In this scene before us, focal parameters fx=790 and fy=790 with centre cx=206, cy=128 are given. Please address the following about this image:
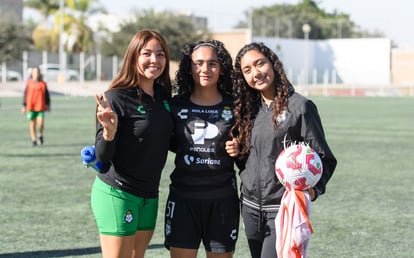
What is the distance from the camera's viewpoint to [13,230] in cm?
833

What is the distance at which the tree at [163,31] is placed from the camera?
65312 millimetres

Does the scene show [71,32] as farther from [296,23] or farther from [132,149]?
[132,149]

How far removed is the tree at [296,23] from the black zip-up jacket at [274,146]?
91.3m

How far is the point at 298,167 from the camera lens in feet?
14.6

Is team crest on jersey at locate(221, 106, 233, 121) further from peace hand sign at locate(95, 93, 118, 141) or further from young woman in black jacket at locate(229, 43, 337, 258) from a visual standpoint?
peace hand sign at locate(95, 93, 118, 141)

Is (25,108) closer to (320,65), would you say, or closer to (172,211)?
(172,211)

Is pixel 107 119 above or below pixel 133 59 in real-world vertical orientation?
below

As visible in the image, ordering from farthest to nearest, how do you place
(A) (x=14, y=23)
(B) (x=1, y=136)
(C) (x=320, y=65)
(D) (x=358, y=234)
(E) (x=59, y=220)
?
(C) (x=320, y=65) → (A) (x=14, y=23) → (B) (x=1, y=136) → (E) (x=59, y=220) → (D) (x=358, y=234)

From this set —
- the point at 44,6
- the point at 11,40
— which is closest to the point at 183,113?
the point at 11,40

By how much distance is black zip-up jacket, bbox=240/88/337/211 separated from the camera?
4.62m

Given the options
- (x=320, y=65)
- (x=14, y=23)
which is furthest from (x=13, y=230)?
(x=320, y=65)

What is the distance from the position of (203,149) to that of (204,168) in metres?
0.12

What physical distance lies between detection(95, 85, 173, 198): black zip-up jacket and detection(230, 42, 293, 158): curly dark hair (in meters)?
0.43

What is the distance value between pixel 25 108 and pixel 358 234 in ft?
36.2
